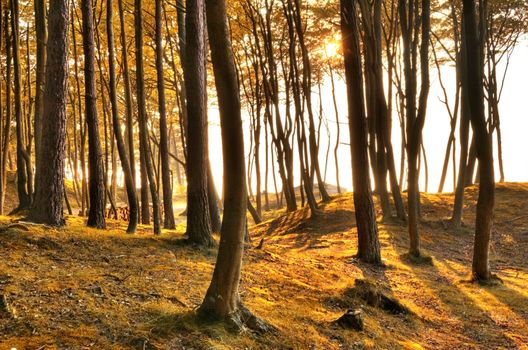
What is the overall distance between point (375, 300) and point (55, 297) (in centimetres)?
484

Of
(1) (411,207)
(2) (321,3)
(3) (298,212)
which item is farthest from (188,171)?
(2) (321,3)

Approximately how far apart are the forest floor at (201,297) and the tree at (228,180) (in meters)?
0.25

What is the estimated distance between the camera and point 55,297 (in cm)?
451

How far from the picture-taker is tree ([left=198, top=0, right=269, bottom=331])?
4.27 metres

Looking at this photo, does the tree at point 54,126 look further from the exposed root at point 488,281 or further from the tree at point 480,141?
the exposed root at point 488,281

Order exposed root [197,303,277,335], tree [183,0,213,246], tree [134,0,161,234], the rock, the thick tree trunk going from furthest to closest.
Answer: the thick tree trunk, tree [134,0,161,234], tree [183,0,213,246], the rock, exposed root [197,303,277,335]

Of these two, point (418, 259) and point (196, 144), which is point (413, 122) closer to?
point (418, 259)

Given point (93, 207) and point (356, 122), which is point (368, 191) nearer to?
point (356, 122)

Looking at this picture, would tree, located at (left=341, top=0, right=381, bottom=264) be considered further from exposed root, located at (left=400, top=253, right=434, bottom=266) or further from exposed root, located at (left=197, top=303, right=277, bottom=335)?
exposed root, located at (left=197, top=303, right=277, bottom=335)

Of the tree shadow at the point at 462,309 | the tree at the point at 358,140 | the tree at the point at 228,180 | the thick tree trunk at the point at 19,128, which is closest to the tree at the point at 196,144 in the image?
the tree at the point at 228,180

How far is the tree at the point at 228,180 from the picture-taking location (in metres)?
4.27

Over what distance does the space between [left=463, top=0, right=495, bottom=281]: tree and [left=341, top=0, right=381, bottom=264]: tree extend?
222 cm

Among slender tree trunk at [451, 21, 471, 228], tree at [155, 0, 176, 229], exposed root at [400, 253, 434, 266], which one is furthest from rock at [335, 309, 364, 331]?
slender tree trunk at [451, 21, 471, 228]

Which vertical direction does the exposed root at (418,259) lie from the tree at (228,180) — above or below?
below
